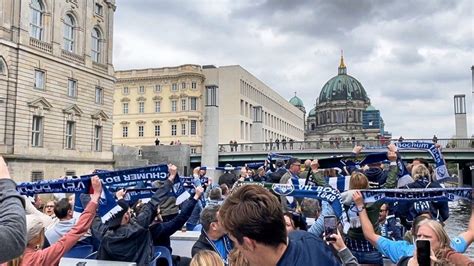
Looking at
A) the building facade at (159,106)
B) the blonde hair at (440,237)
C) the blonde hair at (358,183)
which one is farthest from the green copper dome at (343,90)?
the blonde hair at (440,237)

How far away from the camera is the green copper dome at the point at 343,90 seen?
144 metres

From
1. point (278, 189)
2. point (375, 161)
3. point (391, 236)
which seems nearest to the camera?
point (278, 189)

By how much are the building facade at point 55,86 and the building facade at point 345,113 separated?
9805 cm

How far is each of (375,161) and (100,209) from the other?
22.6 ft

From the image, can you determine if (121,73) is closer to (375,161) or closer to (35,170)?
(35,170)

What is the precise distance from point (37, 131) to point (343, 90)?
12210 centimetres

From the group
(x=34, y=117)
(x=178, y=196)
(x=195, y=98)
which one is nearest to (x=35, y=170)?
(x=34, y=117)

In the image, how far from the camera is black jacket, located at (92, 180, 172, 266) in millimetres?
4926

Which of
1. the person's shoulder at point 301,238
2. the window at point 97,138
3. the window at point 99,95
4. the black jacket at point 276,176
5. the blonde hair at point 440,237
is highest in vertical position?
the window at point 99,95

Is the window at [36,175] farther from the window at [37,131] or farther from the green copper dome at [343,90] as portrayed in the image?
the green copper dome at [343,90]

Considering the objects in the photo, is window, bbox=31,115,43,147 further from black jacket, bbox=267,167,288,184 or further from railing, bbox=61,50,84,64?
Answer: black jacket, bbox=267,167,288,184

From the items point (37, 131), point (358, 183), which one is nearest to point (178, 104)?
point (37, 131)

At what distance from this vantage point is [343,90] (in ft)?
476

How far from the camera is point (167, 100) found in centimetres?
7488
